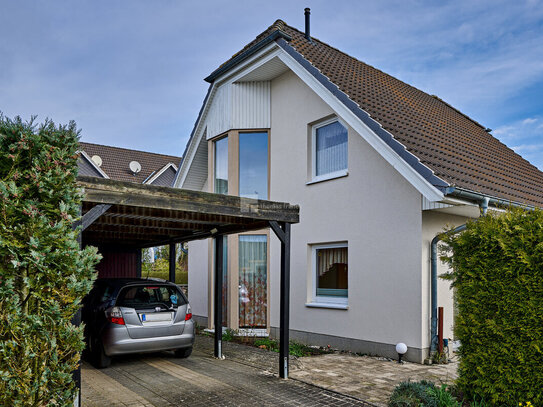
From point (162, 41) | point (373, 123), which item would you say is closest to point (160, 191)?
point (373, 123)

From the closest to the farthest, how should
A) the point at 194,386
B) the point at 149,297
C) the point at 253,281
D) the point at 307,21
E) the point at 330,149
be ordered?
the point at 194,386 → the point at 149,297 → the point at 330,149 → the point at 253,281 → the point at 307,21

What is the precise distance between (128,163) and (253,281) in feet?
75.5

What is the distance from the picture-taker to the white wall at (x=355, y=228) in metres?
8.77

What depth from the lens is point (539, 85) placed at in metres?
18.1

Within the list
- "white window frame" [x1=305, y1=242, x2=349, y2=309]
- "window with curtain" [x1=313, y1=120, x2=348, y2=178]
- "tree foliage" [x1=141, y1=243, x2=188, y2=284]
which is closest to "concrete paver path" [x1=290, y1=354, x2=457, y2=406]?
"white window frame" [x1=305, y1=242, x2=349, y2=309]

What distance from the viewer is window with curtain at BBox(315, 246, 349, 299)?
10141 millimetres

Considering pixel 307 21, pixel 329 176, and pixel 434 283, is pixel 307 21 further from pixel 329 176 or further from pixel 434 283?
pixel 434 283

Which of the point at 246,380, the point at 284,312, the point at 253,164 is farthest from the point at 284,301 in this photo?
the point at 253,164

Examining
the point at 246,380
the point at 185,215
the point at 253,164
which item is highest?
the point at 253,164

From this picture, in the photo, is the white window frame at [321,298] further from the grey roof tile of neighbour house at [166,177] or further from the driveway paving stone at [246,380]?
the grey roof tile of neighbour house at [166,177]

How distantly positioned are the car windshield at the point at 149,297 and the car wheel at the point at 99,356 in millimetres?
793

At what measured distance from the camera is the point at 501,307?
17.7ft

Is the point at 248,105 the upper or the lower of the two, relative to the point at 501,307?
upper

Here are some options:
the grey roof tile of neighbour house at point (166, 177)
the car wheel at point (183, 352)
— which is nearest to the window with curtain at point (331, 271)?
the car wheel at point (183, 352)
